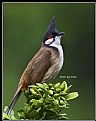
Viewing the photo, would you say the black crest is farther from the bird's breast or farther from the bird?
the bird's breast

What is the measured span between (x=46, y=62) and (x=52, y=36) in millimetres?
168

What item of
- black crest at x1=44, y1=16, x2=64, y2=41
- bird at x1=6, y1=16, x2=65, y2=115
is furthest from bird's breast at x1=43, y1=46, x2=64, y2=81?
black crest at x1=44, y1=16, x2=64, y2=41

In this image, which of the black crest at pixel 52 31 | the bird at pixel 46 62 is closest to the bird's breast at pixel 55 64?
the bird at pixel 46 62

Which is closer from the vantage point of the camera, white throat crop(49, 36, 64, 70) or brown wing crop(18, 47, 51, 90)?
brown wing crop(18, 47, 51, 90)

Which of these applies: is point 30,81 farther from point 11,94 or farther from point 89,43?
point 89,43

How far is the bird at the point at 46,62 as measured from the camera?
2.77 meters

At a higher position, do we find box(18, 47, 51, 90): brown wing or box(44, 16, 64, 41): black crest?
box(44, 16, 64, 41): black crest

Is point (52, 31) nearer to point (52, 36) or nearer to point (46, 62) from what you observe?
point (52, 36)

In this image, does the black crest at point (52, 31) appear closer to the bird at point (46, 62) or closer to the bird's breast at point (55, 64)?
the bird at point (46, 62)

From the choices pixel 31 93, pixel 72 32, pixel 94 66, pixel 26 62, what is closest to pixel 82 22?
pixel 72 32

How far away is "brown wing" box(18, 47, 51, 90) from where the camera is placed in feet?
9.07

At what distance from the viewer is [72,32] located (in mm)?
3279

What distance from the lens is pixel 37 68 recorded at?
9.33 feet

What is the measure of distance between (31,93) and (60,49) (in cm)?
56
